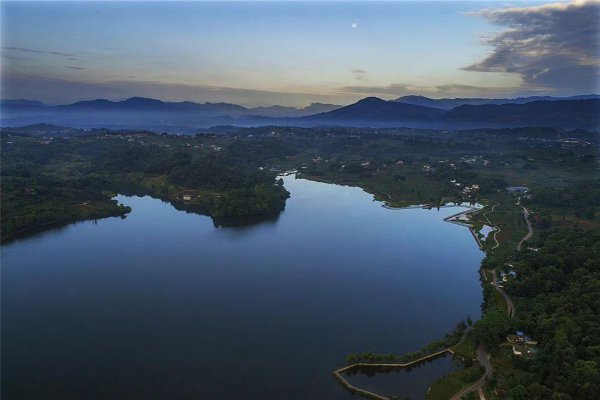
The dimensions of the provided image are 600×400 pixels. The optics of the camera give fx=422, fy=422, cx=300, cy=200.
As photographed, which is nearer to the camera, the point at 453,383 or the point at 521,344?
the point at 453,383

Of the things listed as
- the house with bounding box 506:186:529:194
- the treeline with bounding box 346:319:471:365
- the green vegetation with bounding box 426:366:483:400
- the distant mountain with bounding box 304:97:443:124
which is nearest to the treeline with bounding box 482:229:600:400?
the green vegetation with bounding box 426:366:483:400

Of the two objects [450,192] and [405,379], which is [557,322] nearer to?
[405,379]

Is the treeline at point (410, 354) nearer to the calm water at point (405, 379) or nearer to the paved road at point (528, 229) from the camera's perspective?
the calm water at point (405, 379)

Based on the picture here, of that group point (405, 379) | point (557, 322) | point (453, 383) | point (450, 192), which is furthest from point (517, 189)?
point (405, 379)

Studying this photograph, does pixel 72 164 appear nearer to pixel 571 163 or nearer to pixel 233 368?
pixel 233 368

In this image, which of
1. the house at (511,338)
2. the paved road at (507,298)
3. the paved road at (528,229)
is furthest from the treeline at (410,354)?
the paved road at (528,229)

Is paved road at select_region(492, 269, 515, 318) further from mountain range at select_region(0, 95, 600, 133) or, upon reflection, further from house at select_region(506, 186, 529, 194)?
mountain range at select_region(0, 95, 600, 133)
